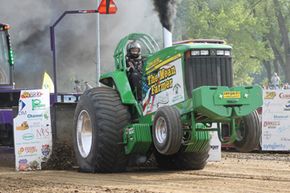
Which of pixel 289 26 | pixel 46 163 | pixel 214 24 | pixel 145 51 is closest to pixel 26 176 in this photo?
pixel 46 163

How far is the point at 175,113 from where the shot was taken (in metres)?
9.20

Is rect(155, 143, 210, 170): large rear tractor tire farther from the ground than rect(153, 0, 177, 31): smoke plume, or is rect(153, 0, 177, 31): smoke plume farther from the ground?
rect(153, 0, 177, 31): smoke plume

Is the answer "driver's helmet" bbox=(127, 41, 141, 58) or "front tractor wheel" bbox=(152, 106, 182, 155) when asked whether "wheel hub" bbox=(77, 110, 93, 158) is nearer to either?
"driver's helmet" bbox=(127, 41, 141, 58)

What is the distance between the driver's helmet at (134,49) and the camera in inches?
423

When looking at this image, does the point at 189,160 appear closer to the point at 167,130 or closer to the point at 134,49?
the point at 167,130

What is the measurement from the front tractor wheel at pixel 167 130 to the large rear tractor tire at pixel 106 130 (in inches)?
31.0

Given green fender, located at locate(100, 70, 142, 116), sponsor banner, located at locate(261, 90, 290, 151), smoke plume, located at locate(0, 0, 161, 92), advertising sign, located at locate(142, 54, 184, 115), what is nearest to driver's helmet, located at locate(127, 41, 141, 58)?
green fender, located at locate(100, 70, 142, 116)

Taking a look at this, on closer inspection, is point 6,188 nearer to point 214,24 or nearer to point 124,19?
point 124,19

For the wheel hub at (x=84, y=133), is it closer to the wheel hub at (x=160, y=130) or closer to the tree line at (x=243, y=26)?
the wheel hub at (x=160, y=130)

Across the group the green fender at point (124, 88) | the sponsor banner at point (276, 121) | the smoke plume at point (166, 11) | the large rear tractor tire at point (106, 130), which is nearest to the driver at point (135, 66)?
the green fender at point (124, 88)

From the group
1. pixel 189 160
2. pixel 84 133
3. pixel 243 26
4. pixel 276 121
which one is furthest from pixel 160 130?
pixel 243 26

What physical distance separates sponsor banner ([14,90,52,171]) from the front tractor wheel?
8.01 feet

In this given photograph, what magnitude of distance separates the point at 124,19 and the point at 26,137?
59.9 feet

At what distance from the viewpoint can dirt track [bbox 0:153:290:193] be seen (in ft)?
26.7
